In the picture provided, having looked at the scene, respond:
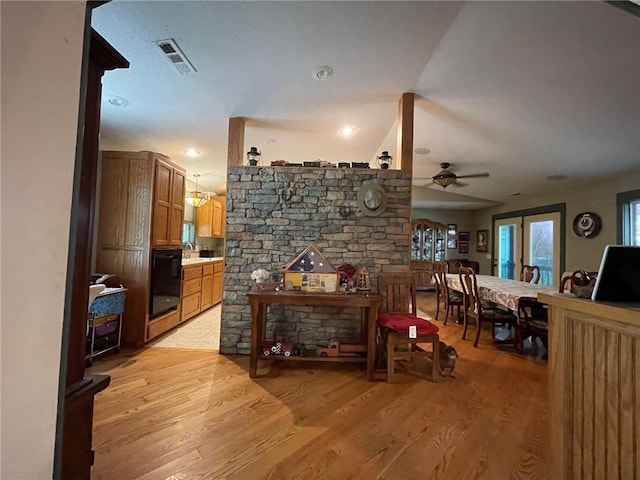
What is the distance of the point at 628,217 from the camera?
169 inches

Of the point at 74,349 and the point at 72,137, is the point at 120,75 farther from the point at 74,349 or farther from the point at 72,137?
the point at 74,349

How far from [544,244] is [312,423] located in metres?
6.21

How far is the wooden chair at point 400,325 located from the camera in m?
2.59

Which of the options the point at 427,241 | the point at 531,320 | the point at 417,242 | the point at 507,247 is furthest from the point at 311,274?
the point at 507,247

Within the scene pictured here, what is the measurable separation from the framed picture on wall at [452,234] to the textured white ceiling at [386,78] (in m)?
3.76

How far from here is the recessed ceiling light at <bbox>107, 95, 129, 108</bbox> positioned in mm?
2875

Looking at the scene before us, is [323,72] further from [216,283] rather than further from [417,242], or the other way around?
[417,242]

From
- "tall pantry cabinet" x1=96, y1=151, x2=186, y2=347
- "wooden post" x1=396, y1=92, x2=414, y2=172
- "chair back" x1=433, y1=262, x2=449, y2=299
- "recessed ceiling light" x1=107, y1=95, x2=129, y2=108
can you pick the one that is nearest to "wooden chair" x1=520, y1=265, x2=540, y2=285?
"chair back" x1=433, y1=262, x2=449, y2=299

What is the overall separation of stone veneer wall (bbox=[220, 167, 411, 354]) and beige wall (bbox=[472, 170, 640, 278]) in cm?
387

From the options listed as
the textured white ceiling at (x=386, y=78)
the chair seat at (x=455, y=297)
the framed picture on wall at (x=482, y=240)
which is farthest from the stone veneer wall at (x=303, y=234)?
the framed picture on wall at (x=482, y=240)

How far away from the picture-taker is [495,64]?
253 centimetres

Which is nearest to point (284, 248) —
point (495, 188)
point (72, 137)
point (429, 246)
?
point (72, 137)

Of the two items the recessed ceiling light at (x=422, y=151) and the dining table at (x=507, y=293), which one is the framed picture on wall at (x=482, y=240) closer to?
A: the dining table at (x=507, y=293)

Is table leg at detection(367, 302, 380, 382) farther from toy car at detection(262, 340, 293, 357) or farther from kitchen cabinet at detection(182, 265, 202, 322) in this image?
kitchen cabinet at detection(182, 265, 202, 322)
